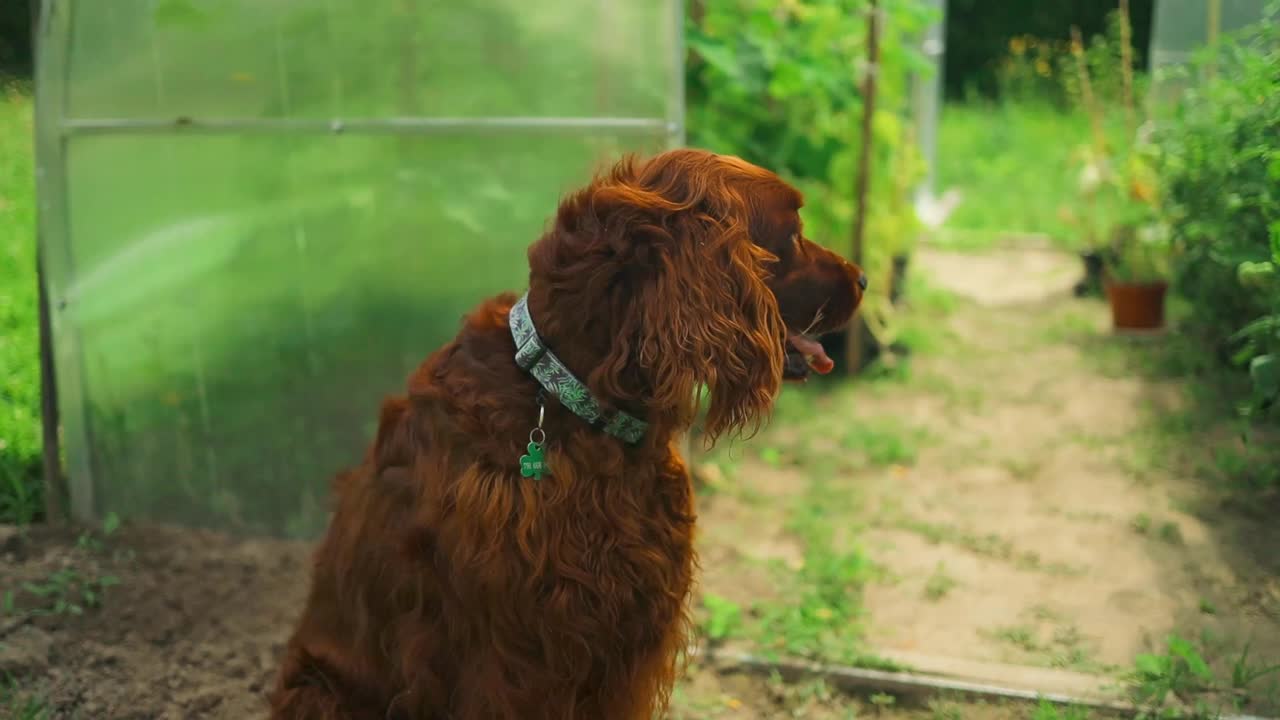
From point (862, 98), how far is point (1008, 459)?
2.02 meters

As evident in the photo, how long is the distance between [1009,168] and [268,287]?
898cm

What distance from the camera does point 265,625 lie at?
3.12 m

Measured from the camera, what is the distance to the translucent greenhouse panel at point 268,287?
332cm

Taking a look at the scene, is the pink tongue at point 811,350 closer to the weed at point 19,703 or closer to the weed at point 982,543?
the weed at point 982,543

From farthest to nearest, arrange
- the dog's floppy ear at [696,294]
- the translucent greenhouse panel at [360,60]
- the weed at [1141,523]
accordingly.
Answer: the weed at [1141,523] < the translucent greenhouse panel at [360,60] < the dog's floppy ear at [696,294]

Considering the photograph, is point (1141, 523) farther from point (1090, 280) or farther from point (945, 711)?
point (1090, 280)

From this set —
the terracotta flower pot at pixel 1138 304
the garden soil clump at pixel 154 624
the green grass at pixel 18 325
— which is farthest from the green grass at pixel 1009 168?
the garden soil clump at pixel 154 624

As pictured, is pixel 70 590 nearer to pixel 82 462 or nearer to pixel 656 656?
pixel 82 462

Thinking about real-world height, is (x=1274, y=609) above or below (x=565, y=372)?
below

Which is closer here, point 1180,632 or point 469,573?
point 469,573

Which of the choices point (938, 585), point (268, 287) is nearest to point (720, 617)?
point (938, 585)

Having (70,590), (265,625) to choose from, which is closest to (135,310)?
(70,590)

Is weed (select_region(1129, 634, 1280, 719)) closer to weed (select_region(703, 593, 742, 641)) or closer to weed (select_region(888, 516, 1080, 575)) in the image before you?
weed (select_region(888, 516, 1080, 575))

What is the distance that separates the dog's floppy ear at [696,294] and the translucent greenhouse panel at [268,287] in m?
1.38
